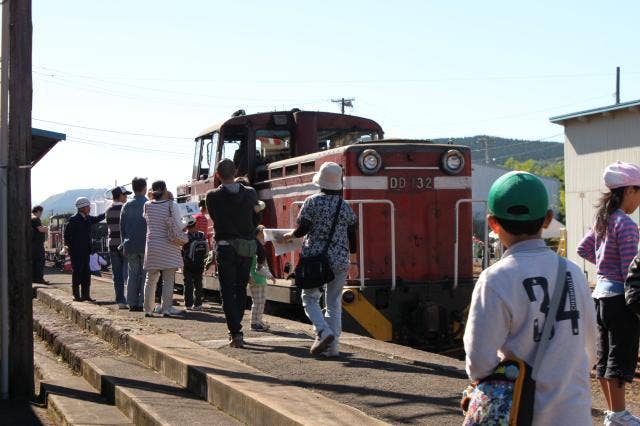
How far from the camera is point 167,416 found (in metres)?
5.80

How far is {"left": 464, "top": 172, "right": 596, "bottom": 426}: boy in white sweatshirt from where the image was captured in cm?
291

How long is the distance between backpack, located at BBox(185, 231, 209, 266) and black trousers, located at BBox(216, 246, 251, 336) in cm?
415

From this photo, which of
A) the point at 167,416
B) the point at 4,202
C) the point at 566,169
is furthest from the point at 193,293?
the point at 566,169

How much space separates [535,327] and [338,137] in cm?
1027

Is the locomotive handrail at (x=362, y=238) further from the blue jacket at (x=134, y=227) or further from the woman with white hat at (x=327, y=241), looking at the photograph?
the blue jacket at (x=134, y=227)

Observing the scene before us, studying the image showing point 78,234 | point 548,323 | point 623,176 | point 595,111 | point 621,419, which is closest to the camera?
point 548,323

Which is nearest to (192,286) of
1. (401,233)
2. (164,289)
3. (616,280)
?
(164,289)

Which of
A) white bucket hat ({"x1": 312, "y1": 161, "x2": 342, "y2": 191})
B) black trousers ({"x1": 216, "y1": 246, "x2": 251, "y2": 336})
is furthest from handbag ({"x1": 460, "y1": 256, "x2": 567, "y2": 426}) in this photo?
black trousers ({"x1": 216, "y1": 246, "x2": 251, "y2": 336})

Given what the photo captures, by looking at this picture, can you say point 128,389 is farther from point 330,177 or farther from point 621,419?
point 621,419

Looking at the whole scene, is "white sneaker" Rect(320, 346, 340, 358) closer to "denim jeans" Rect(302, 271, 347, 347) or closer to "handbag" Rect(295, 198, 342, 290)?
"denim jeans" Rect(302, 271, 347, 347)

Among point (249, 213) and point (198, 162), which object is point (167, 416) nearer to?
point (249, 213)

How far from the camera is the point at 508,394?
2832mm

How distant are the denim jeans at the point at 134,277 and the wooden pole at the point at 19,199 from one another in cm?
373

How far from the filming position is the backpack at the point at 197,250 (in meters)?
12.2
